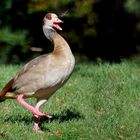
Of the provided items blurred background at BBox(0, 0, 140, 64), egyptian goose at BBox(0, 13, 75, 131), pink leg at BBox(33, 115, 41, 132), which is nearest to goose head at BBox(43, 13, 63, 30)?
egyptian goose at BBox(0, 13, 75, 131)

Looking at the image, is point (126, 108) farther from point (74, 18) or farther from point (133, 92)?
point (74, 18)

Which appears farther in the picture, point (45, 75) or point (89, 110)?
point (89, 110)

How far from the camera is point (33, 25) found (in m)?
22.8

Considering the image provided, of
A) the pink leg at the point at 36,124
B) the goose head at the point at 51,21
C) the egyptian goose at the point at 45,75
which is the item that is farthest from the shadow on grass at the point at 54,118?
the goose head at the point at 51,21

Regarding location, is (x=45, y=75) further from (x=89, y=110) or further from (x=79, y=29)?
(x=79, y=29)

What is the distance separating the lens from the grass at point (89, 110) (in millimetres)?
8594

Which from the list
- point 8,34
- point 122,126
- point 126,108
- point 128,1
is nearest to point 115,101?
point 126,108

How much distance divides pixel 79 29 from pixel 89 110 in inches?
544

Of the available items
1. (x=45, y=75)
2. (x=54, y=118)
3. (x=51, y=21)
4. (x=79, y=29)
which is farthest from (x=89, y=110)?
(x=79, y=29)

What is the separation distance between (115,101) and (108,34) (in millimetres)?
14850

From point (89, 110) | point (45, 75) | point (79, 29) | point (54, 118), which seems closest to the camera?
point (45, 75)

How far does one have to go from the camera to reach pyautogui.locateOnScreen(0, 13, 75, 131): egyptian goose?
8.62 meters

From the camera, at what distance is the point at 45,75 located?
8.66 m

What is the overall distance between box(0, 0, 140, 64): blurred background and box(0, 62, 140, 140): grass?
8.15m
